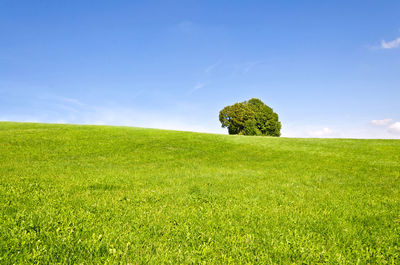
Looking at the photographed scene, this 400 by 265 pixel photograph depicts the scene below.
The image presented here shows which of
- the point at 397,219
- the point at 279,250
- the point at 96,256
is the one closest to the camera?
the point at 96,256

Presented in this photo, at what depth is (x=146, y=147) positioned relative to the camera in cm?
2409

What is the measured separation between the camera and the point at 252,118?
73000 millimetres

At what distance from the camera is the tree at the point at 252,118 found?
73250 millimetres

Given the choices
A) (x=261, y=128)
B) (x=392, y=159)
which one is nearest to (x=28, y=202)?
(x=392, y=159)

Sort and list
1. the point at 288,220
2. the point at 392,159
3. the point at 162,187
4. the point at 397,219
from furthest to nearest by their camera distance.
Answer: the point at 392,159 < the point at 162,187 < the point at 397,219 < the point at 288,220

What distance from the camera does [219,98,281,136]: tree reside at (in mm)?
73250

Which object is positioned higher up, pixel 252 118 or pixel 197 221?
pixel 252 118

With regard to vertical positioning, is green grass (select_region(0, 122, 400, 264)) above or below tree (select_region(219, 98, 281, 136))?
below

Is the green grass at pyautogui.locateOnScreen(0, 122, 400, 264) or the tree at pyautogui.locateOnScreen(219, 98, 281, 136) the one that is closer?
the green grass at pyautogui.locateOnScreen(0, 122, 400, 264)

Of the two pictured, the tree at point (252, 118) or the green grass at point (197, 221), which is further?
the tree at point (252, 118)

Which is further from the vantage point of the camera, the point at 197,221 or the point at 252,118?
the point at 252,118

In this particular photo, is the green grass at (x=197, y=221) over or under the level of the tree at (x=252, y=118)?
under

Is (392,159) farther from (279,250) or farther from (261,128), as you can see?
(261,128)

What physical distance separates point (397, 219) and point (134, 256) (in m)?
7.83
